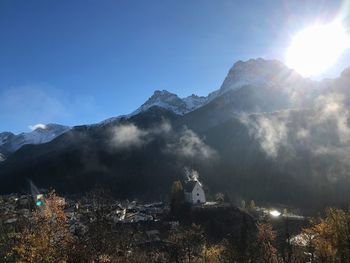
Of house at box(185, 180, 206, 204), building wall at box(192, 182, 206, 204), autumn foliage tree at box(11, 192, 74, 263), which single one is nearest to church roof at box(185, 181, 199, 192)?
house at box(185, 180, 206, 204)

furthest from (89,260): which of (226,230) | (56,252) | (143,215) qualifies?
(143,215)

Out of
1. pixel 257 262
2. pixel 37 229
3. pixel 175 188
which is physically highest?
pixel 175 188

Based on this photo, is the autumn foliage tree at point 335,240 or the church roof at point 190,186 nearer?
the autumn foliage tree at point 335,240

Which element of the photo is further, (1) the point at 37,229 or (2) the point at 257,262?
(2) the point at 257,262

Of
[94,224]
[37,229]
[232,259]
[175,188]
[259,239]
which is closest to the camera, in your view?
[94,224]

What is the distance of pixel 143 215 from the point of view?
159125 mm

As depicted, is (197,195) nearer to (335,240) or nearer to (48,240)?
(335,240)

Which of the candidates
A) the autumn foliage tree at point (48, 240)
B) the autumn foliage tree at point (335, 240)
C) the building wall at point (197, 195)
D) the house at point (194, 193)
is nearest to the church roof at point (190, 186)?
the house at point (194, 193)

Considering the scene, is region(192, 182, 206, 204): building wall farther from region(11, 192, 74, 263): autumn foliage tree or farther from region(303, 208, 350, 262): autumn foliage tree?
region(11, 192, 74, 263): autumn foliage tree

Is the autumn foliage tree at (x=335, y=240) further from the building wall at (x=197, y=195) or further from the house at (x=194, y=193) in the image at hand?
the building wall at (x=197, y=195)

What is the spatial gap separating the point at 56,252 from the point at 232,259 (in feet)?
94.9

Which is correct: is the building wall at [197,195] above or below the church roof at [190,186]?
below

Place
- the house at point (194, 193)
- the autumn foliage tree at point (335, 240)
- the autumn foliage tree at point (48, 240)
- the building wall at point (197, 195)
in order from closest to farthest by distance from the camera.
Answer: the autumn foliage tree at point (48, 240), the autumn foliage tree at point (335, 240), the house at point (194, 193), the building wall at point (197, 195)

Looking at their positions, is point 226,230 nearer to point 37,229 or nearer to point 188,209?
point 188,209
